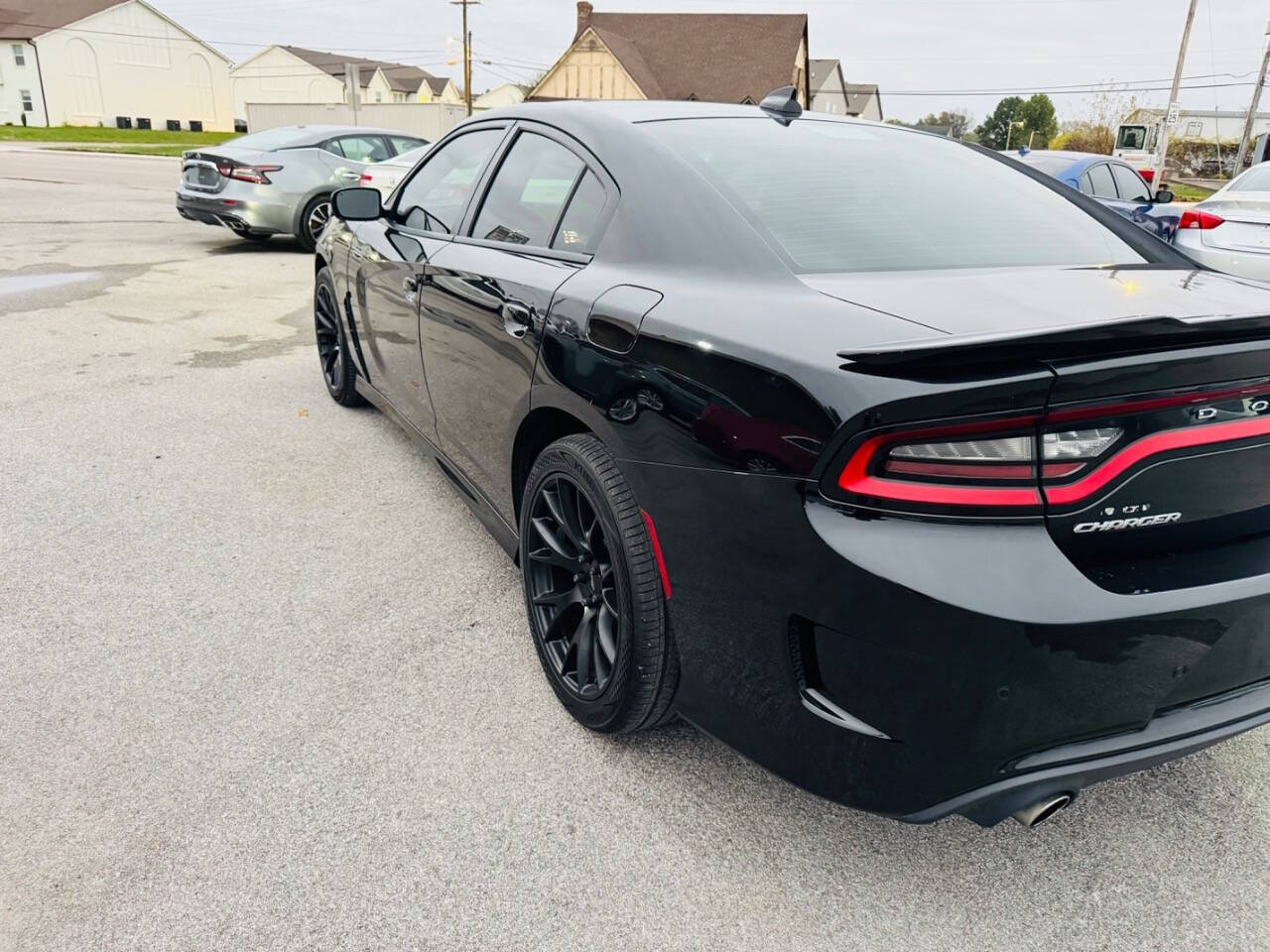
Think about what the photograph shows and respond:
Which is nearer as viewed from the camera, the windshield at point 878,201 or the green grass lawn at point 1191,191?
the windshield at point 878,201

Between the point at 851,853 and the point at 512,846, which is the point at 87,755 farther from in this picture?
the point at 851,853

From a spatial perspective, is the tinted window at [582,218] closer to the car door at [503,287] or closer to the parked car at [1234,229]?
the car door at [503,287]

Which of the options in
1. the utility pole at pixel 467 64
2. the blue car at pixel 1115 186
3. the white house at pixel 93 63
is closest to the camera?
the blue car at pixel 1115 186

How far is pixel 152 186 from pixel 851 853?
66.9ft

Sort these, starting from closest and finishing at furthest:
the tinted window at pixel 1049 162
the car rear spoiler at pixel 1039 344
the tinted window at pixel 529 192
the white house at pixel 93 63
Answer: the car rear spoiler at pixel 1039 344
the tinted window at pixel 529 192
the tinted window at pixel 1049 162
the white house at pixel 93 63

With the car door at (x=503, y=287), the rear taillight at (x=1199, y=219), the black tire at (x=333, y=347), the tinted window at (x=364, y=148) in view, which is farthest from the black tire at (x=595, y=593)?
the tinted window at (x=364, y=148)

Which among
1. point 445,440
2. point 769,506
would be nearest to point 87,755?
point 445,440

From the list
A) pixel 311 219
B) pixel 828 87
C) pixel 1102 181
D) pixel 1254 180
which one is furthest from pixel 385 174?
pixel 828 87

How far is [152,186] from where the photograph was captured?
18.3m

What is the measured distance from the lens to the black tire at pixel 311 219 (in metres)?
10.5

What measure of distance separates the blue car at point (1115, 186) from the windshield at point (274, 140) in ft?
26.9

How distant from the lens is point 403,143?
12188mm

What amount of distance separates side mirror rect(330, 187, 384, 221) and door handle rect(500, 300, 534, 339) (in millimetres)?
1521

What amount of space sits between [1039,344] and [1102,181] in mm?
9101
